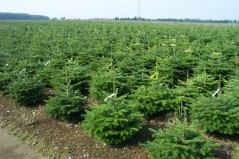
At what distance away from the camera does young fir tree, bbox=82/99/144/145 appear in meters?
4.90

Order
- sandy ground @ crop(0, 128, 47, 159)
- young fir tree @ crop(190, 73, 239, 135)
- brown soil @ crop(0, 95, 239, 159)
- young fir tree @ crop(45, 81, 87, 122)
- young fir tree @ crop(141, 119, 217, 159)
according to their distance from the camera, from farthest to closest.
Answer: young fir tree @ crop(45, 81, 87, 122)
sandy ground @ crop(0, 128, 47, 159)
brown soil @ crop(0, 95, 239, 159)
young fir tree @ crop(190, 73, 239, 135)
young fir tree @ crop(141, 119, 217, 159)

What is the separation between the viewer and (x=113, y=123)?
190 inches

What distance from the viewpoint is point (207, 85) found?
22.4 ft

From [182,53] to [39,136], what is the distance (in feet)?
22.0

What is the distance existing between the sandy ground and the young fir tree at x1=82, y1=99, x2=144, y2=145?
4.42 feet

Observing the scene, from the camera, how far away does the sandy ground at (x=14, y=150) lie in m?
5.33

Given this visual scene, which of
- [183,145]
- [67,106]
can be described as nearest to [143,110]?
[67,106]

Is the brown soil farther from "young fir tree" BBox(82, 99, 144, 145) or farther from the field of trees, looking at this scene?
"young fir tree" BBox(82, 99, 144, 145)

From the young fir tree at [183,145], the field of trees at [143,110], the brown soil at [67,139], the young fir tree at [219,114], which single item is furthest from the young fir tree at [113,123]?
the young fir tree at [219,114]

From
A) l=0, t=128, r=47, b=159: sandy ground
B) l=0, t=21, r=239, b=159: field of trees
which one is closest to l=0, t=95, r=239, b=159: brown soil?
l=0, t=21, r=239, b=159: field of trees

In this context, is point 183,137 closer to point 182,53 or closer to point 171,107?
point 171,107

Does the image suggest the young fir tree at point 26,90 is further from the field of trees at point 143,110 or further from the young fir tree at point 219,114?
the young fir tree at point 219,114

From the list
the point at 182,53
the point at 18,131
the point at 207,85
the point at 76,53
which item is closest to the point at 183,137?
the point at 207,85

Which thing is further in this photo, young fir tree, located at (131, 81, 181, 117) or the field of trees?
young fir tree, located at (131, 81, 181, 117)
